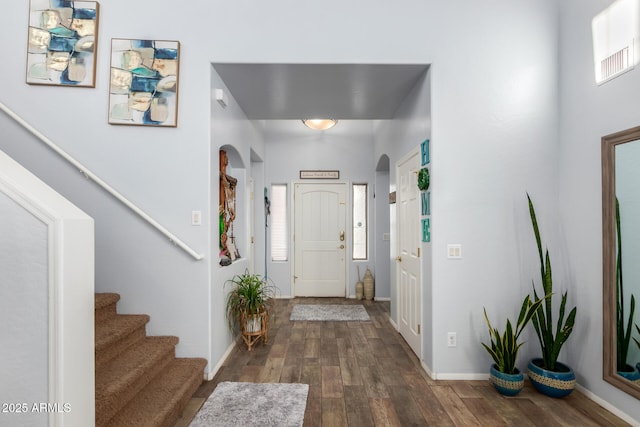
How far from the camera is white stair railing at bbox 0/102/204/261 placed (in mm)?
2619

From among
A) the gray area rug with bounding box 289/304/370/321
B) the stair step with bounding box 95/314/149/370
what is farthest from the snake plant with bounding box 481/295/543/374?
the stair step with bounding box 95/314/149/370

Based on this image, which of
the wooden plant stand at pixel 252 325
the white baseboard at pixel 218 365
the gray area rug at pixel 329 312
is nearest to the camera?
the white baseboard at pixel 218 365

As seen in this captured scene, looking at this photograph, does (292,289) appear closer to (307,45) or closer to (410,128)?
(410,128)

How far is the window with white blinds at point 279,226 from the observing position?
5887mm

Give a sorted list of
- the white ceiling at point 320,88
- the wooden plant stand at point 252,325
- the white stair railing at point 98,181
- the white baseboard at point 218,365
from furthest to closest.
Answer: the wooden plant stand at point 252,325 → the white ceiling at point 320,88 → the white baseboard at point 218,365 → the white stair railing at point 98,181

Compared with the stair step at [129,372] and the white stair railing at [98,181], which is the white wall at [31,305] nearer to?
the stair step at [129,372]

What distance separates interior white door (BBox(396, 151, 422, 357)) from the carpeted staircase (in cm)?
196

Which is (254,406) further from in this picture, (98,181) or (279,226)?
(279,226)

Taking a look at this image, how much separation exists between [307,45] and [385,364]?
2.83m

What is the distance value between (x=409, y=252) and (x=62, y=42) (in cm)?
352

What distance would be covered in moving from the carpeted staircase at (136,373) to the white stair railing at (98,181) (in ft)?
2.08

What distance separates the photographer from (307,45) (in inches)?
111

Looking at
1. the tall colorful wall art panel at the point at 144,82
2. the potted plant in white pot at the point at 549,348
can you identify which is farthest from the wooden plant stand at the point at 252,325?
the potted plant in white pot at the point at 549,348

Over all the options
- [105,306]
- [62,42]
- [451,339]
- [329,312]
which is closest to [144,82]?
[62,42]
